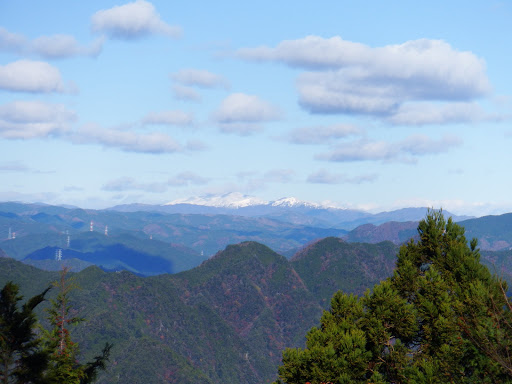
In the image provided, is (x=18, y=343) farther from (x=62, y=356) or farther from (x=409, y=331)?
(x=409, y=331)

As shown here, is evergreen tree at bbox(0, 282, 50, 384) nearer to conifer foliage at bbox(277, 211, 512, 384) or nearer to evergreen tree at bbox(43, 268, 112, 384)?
Result: evergreen tree at bbox(43, 268, 112, 384)

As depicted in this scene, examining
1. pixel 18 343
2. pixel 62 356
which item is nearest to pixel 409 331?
pixel 62 356

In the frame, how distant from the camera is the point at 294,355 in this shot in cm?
5378

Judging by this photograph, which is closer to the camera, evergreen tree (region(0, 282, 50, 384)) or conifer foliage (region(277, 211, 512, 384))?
evergreen tree (region(0, 282, 50, 384))

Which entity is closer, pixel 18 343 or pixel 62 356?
pixel 18 343

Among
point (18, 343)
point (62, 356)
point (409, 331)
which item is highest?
point (18, 343)

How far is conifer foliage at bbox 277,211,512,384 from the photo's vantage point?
46.8 meters

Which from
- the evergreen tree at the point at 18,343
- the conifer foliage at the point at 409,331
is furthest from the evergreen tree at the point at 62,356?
the conifer foliage at the point at 409,331

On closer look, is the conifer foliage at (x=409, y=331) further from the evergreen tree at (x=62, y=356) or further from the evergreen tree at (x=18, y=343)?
the evergreen tree at (x=18, y=343)

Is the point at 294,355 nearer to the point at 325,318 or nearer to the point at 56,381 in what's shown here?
the point at 325,318

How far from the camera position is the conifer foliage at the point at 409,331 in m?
46.8

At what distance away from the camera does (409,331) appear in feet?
181

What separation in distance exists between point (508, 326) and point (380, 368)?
17574 millimetres

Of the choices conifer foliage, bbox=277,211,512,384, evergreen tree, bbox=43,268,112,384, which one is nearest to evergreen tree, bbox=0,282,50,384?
evergreen tree, bbox=43,268,112,384
